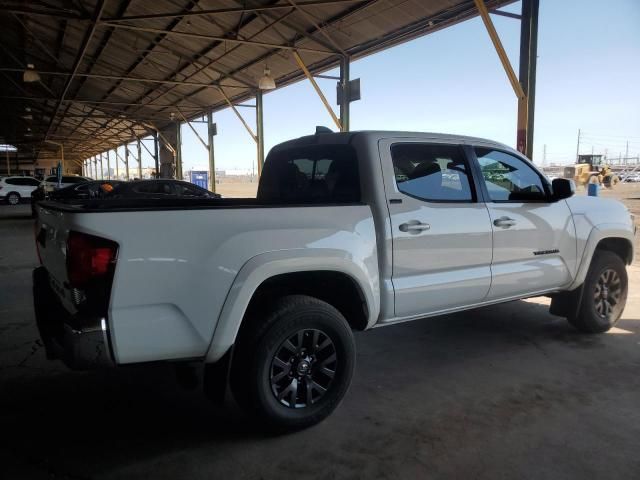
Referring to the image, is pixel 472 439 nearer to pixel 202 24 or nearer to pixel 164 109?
pixel 202 24

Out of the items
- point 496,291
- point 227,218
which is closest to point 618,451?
point 496,291

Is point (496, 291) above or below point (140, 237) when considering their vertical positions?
below

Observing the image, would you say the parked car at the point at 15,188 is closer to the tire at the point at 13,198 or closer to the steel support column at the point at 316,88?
the tire at the point at 13,198

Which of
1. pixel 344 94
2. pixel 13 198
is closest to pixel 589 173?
pixel 344 94

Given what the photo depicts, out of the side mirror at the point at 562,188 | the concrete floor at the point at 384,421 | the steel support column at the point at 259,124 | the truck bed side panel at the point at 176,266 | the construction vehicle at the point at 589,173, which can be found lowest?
the concrete floor at the point at 384,421

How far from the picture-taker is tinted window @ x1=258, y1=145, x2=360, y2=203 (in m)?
3.26

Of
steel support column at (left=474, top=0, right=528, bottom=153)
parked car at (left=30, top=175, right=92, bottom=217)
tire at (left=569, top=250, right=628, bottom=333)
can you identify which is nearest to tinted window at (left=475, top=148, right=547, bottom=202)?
tire at (left=569, top=250, right=628, bottom=333)

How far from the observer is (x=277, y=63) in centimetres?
1597

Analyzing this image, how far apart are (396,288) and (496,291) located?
1.05 meters

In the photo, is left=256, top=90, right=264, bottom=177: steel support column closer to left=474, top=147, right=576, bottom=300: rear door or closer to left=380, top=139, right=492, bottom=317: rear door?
left=474, top=147, right=576, bottom=300: rear door

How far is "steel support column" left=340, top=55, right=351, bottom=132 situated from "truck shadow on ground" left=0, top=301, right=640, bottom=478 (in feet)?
32.9

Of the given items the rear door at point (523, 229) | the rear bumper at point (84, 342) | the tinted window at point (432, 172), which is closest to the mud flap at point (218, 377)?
the rear bumper at point (84, 342)

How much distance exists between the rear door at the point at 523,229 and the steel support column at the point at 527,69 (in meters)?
5.97

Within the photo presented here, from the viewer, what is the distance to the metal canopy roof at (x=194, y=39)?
38.1 feet
